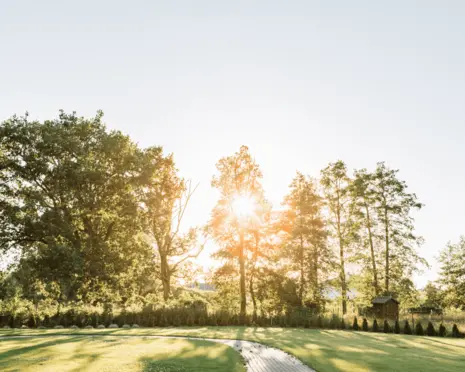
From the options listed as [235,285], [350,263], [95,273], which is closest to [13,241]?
[95,273]

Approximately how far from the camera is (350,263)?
39719 mm

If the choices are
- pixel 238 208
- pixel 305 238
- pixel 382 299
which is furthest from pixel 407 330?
pixel 238 208

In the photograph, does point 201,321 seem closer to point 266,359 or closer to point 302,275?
point 302,275

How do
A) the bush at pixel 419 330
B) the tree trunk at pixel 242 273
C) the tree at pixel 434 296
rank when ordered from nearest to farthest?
the bush at pixel 419 330 → the tree trunk at pixel 242 273 → the tree at pixel 434 296

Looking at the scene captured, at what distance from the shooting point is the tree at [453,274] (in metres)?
35.8

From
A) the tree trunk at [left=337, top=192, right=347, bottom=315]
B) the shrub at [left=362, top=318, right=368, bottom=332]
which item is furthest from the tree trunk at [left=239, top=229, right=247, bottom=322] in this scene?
the shrub at [left=362, top=318, right=368, bottom=332]

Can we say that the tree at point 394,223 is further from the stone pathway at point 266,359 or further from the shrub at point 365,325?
the stone pathway at point 266,359

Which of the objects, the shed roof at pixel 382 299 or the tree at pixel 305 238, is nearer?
the shed roof at pixel 382 299

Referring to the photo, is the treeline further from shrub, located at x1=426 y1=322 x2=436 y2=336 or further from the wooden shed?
shrub, located at x1=426 y1=322 x2=436 y2=336

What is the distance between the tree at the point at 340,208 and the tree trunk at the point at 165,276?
17962mm

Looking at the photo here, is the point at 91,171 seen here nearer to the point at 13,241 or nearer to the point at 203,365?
the point at 13,241

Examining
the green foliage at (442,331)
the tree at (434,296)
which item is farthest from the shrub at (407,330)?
the tree at (434,296)

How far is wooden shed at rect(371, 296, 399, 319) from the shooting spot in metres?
33.6

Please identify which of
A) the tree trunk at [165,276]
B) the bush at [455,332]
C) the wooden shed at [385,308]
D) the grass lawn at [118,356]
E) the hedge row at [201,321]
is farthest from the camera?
the tree trunk at [165,276]
